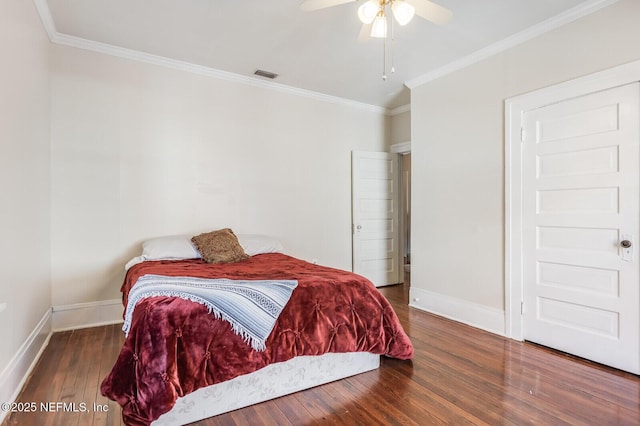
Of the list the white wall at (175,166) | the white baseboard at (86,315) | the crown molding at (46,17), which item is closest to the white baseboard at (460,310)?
the white wall at (175,166)

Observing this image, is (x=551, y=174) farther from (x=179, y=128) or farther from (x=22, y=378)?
(x=22, y=378)

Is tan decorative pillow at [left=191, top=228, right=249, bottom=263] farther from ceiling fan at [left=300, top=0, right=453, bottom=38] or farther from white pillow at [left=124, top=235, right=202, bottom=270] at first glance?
ceiling fan at [left=300, top=0, right=453, bottom=38]

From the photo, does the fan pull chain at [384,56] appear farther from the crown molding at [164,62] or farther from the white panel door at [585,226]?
the white panel door at [585,226]

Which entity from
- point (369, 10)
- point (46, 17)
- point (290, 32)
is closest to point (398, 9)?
point (369, 10)

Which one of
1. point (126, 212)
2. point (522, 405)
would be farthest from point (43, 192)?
point (522, 405)

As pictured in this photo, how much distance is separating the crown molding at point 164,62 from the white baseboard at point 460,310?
2806 millimetres

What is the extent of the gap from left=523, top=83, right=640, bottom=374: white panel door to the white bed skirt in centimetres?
164

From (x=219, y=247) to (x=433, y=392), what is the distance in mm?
2200

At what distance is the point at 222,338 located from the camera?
1859 mm

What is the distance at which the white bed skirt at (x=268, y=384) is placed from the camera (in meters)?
1.82

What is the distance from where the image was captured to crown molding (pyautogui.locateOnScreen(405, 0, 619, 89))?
2557mm

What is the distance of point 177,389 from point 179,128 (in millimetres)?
2799

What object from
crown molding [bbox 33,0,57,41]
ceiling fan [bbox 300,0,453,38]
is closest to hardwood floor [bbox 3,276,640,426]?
ceiling fan [bbox 300,0,453,38]

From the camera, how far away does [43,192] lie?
2.82 m
